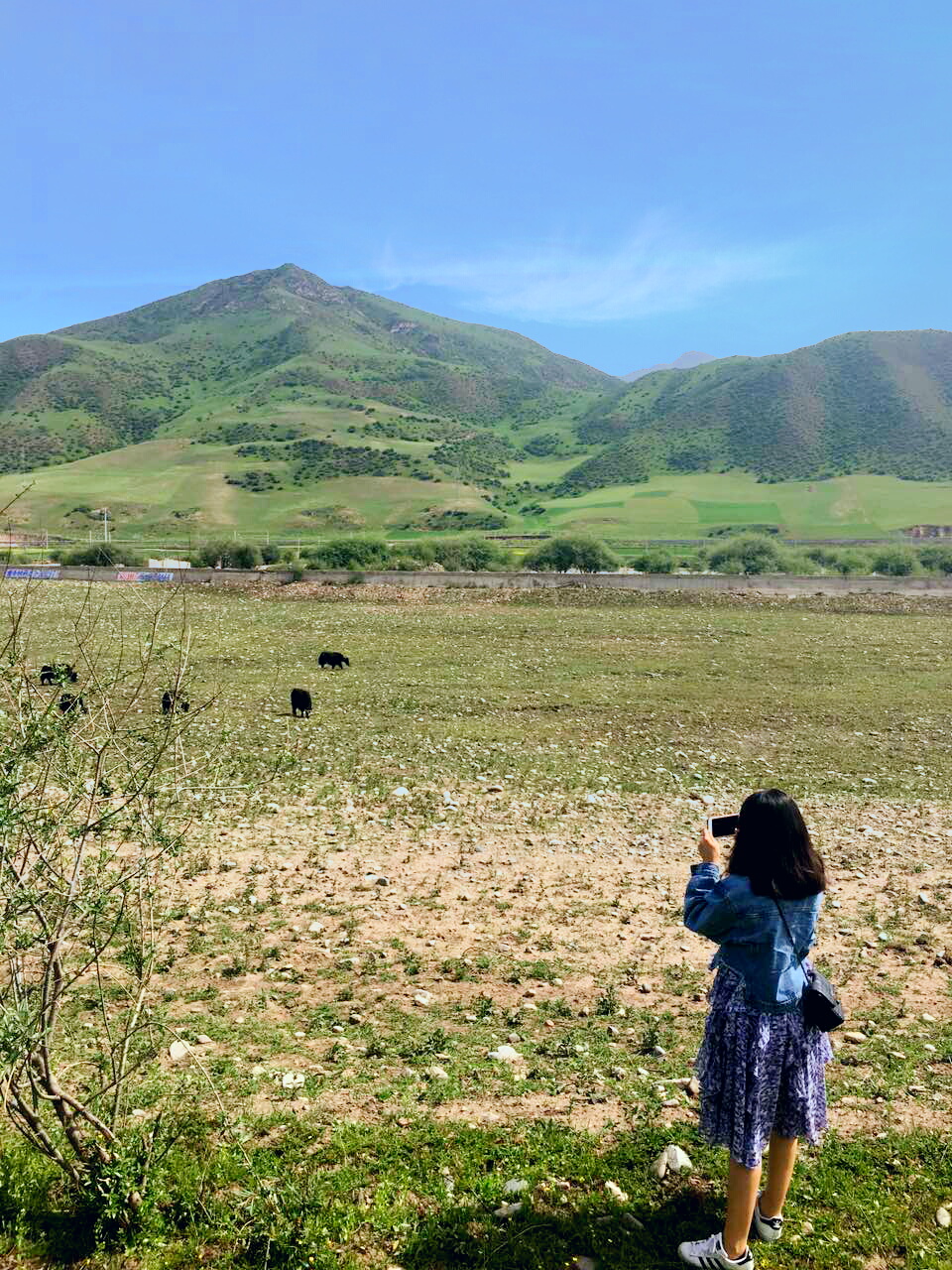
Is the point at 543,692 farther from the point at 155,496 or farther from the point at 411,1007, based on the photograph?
the point at 155,496

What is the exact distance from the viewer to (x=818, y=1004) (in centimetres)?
327

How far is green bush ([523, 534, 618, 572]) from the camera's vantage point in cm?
5262

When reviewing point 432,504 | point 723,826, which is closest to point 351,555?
point 723,826

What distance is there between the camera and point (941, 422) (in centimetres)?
13350

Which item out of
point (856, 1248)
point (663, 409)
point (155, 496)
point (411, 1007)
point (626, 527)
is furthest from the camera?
point (663, 409)

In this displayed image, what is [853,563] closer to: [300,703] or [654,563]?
[654,563]

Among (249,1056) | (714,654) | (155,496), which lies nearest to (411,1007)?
(249,1056)

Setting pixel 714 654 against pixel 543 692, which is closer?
pixel 543 692

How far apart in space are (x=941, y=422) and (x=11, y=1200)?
15591 cm

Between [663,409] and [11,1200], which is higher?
[663,409]

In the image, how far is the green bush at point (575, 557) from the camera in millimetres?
52625

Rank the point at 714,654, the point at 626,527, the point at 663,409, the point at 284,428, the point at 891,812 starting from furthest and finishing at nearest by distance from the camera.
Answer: the point at 663,409 < the point at 284,428 < the point at 626,527 < the point at 714,654 < the point at 891,812

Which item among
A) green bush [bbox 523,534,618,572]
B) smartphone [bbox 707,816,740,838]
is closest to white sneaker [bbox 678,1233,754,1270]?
smartphone [bbox 707,816,740,838]

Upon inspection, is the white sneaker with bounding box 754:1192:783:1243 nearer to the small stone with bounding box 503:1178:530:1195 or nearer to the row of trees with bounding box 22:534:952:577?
the small stone with bounding box 503:1178:530:1195
